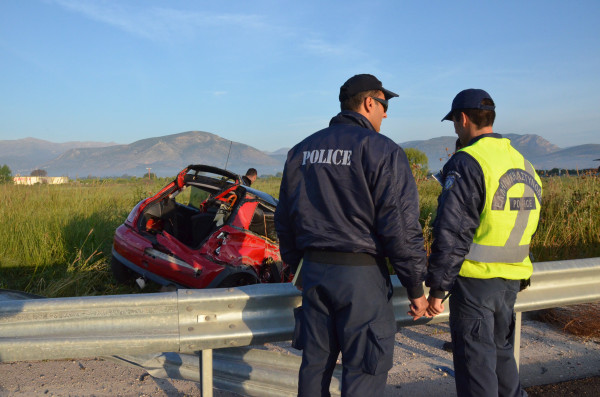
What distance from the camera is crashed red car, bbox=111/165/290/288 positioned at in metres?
5.85

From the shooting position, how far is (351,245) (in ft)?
7.64

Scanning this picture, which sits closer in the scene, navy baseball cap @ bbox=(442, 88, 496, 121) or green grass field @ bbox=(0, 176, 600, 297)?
navy baseball cap @ bbox=(442, 88, 496, 121)

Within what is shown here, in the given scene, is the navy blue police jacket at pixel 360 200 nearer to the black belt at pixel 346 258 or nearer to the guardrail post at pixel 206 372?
the black belt at pixel 346 258

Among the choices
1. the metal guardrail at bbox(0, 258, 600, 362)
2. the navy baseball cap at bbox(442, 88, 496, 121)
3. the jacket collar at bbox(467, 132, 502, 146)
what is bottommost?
the metal guardrail at bbox(0, 258, 600, 362)

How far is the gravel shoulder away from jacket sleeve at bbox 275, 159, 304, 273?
132cm

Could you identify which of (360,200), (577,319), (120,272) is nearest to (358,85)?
(360,200)

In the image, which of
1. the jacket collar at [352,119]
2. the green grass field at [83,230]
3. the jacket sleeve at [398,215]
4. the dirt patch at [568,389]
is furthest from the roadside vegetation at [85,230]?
the jacket collar at [352,119]

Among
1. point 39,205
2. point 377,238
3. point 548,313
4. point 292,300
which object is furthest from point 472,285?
point 39,205

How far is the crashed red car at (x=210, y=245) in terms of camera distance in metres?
5.85

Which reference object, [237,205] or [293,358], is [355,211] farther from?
[237,205]

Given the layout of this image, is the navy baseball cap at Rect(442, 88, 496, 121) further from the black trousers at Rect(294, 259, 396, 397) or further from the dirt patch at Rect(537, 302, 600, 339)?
the dirt patch at Rect(537, 302, 600, 339)

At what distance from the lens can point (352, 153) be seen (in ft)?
7.66

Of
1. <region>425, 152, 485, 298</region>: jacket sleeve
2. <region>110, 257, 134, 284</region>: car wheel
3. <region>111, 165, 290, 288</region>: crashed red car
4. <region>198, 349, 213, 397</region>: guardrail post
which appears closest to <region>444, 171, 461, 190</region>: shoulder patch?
<region>425, 152, 485, 298</region>: jacket sleeve

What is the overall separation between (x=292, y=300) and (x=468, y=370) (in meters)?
1.04
